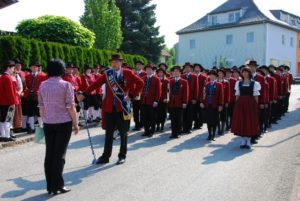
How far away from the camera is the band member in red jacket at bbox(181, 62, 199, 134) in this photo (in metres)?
13.4

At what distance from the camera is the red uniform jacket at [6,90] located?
1074cm

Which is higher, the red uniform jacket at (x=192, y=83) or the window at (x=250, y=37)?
the window at (x=250, y=37)

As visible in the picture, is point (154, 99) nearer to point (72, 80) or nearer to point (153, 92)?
point (153, 92)

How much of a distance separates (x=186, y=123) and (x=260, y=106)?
2509 mm

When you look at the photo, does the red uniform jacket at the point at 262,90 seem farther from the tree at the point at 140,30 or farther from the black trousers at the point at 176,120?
the tree at the point at 140,30

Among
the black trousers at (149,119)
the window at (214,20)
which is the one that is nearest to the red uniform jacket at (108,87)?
the black trousers at (149,119)

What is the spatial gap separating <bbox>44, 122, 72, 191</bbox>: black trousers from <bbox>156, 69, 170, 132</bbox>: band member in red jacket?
6972 mm

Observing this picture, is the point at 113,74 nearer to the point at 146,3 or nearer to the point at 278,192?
the point at 278,192

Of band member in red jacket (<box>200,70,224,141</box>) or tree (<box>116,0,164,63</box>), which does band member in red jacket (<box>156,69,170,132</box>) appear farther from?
tree (<box>116,0,164,63</box>)

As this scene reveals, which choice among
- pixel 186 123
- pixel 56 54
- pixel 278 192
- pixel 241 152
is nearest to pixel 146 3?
pixel 56 54

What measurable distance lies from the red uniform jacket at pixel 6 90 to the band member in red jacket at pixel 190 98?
5.17 metres

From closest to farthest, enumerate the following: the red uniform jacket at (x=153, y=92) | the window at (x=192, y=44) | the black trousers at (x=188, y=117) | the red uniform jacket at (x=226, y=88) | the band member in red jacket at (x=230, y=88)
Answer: the red uniform jacket at (x=153, y=92) < the red uniform jacket at (x=226, y=88) < the black trousers at (x=188, y=117) < the band member in red jacket at (x=230, y=88) < the window at (x=192, y=44)

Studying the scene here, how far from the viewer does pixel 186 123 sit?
13.4m

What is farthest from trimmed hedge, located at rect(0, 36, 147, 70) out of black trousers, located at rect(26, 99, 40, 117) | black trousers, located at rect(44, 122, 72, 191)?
black trousers, located at rect(44, 122, 72, 191)
